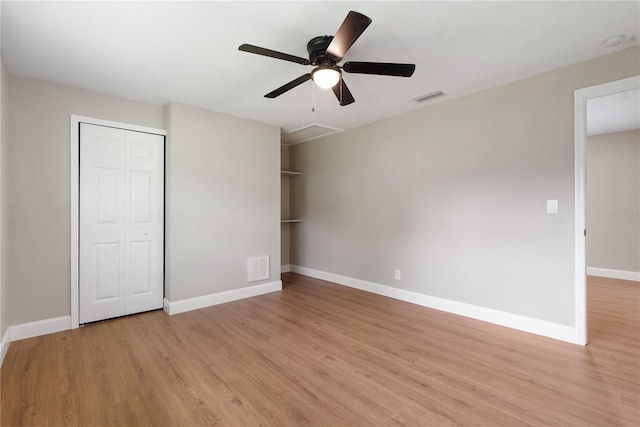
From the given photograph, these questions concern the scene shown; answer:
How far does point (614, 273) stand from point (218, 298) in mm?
6527

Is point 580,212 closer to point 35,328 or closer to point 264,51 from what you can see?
point 264,51

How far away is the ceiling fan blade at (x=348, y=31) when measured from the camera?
1.58 metres

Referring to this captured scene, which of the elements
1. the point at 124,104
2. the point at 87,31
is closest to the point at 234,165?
the point at 124,104

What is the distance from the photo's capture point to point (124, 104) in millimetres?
3340

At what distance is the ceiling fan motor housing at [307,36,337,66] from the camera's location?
209 centimetres

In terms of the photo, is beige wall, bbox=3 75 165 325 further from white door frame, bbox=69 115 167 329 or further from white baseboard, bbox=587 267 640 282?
white baseboard, bbox=587 267 640 282

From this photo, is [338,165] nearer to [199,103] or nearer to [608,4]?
[199,103]

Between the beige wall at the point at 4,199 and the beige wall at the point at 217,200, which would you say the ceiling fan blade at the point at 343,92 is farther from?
the beige wall at the point at 4,199

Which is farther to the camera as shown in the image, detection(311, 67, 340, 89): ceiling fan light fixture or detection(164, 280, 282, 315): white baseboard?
detection(164, 280, 282, 315): white baseboard

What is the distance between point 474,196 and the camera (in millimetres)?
3277

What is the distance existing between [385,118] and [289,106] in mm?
1408

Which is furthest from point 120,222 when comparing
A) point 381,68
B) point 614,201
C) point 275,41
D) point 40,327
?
point 614,201

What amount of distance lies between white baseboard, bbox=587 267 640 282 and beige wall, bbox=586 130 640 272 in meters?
0.05

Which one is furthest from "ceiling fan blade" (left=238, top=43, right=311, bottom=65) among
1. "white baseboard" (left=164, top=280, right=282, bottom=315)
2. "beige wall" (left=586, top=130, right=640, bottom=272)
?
"beige wall" (left=586, top=130, right=640, bottom=272)
